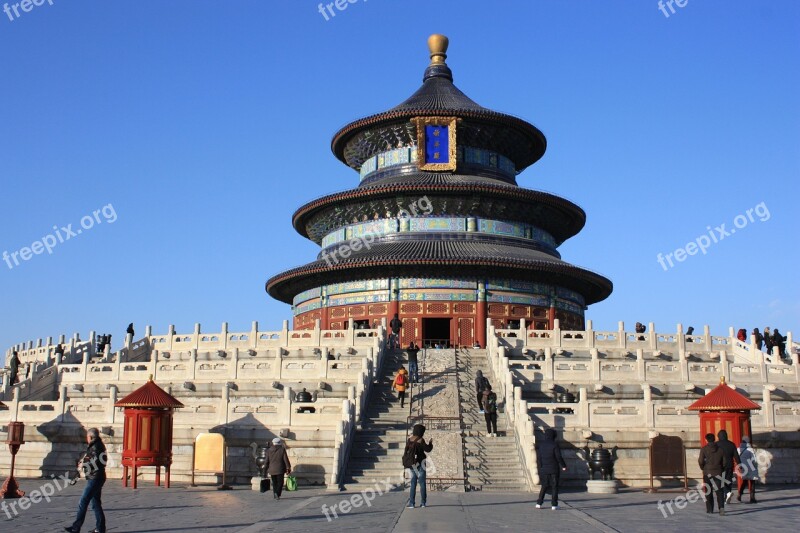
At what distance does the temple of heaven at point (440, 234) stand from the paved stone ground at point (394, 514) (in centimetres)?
2402

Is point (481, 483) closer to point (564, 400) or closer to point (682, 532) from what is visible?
point (564, 400)

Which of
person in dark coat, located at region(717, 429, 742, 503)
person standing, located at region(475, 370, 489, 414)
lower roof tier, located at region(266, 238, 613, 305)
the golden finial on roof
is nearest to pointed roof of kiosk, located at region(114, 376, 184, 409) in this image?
person standing, located at region(475, 370, 489, 414)

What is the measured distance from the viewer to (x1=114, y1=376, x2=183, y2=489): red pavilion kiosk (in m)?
21.8

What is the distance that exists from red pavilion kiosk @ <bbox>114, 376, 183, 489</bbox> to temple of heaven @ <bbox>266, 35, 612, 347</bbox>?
22.1 m

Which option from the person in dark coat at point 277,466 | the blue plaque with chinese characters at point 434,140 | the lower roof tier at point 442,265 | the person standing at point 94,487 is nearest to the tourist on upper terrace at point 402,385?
the person in dark coat at point 277,466

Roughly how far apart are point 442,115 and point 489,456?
98.4 ft

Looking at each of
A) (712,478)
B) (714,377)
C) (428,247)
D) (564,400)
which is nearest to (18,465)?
(564,400)

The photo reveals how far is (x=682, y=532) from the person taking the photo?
13383mm

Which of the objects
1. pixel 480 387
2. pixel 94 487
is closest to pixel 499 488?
pixel 480 387

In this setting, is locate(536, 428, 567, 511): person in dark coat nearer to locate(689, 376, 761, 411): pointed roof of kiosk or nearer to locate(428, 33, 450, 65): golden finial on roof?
locate(689, 376, 761, 411): pointed roof of kiosk

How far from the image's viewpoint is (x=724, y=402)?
20609mm

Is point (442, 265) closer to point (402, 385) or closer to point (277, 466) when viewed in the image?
point (402, 385)

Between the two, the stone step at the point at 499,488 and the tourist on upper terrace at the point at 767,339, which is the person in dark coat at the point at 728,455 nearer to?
the stone step at the point at 499,488

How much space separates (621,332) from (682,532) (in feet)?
63.9
